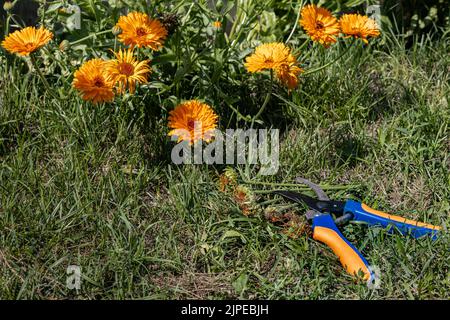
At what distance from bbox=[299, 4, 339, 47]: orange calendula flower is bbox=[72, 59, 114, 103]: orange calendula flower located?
0.72 metres

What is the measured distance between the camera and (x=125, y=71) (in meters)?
2.37

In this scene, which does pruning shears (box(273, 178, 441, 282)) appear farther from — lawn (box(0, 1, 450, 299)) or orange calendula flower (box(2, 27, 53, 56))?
orange calendula flower (box(2, 27, 53, 56))

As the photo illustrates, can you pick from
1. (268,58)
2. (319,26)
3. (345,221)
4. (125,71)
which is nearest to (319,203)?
(345,221)

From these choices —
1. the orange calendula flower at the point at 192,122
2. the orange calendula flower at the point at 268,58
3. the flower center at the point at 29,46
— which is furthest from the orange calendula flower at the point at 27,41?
the orange calendula flower at the point at 268,58

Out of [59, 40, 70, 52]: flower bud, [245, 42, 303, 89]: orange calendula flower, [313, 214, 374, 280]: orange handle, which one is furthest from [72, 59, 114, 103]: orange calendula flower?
[313, 214, 374, 280]: orange handle

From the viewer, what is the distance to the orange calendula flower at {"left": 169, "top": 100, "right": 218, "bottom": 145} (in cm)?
239

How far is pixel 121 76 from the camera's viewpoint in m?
2.35

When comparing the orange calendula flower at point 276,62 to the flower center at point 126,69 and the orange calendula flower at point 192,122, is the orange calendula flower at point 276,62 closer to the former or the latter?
the orange calendula flower at point 192,122

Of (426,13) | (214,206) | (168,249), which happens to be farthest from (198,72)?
(426,13)

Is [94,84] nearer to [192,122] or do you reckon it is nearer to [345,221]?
[192,122]

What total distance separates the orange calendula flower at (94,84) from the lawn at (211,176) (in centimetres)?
20
